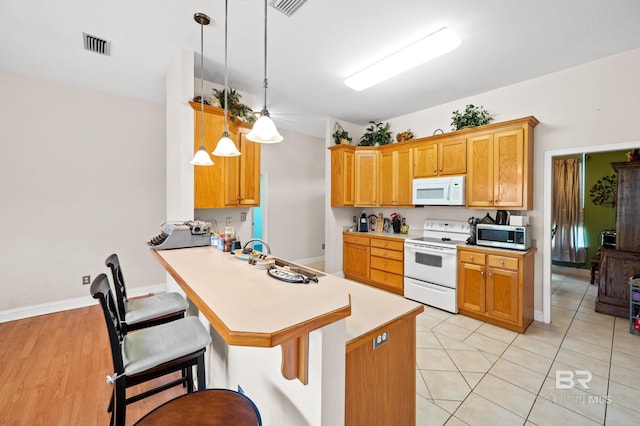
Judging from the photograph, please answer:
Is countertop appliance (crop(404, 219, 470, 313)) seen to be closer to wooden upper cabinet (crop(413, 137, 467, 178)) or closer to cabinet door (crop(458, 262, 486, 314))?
cabinet door (crop(458, 262, 486, 314))

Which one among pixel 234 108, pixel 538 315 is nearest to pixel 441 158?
pixel 538 315

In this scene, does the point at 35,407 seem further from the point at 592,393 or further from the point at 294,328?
the point at 592,393

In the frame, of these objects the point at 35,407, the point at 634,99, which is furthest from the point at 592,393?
the point at 35,407

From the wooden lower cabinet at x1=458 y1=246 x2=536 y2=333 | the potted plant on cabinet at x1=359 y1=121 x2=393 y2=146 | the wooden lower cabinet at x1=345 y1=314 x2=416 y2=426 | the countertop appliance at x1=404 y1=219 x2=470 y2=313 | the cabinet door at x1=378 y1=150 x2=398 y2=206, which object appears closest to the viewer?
the wooden lower cabinet at x1=345 y1=314 x2=416 y2=426

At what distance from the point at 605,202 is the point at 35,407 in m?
8.53

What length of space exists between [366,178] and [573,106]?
2797 millimetres

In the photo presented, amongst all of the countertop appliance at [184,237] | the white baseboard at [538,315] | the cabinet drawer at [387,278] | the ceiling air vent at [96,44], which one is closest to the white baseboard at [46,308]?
the countertop appliance at [184,237]

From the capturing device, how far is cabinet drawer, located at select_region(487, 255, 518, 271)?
297cm

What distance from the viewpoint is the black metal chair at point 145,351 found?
120 cm

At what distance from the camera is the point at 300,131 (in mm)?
6016

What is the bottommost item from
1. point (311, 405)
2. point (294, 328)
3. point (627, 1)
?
point (311, 405)

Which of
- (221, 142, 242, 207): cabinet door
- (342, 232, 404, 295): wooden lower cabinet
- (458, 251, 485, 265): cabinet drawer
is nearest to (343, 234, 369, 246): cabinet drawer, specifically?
(342, 232, 404, 295): wooden lower cabinet

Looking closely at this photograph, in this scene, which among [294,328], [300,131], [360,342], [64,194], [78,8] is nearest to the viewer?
[294,328]

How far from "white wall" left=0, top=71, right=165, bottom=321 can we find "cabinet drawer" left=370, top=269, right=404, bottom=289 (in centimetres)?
350
